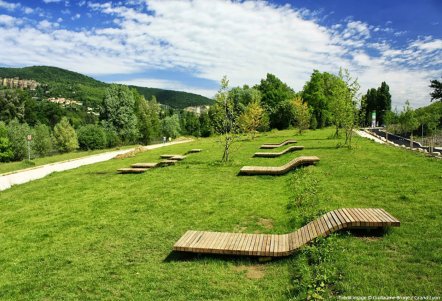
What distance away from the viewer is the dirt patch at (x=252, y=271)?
6287 millimetres

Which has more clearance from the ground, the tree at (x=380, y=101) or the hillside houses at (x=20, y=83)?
the hillside houses at (x=20, y=83)

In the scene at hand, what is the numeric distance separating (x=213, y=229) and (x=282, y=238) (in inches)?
89.1

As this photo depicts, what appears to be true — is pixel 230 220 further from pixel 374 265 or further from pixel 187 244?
pixel 374 265

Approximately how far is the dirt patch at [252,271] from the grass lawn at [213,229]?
19mm

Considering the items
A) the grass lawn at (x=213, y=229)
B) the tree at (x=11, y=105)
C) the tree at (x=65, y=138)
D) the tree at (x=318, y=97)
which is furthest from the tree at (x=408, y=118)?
the tree at (x=11, y=105)

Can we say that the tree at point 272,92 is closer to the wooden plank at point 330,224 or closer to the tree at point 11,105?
the wooden plank at point 330,224

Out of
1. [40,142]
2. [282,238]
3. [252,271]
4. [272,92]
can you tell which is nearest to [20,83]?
[40,142]

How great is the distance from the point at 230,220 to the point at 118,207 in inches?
184

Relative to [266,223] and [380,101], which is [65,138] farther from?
[380,101]

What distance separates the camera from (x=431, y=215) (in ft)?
25.5

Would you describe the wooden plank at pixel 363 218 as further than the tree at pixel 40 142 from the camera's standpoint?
No

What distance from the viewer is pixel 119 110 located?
61281 millimetres

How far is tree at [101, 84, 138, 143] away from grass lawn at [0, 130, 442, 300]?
4610 centimetres

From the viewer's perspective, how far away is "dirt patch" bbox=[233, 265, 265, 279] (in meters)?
6.29
